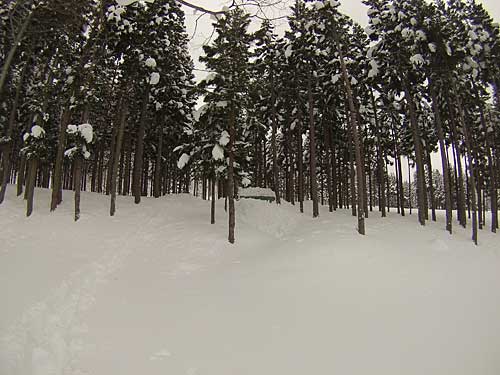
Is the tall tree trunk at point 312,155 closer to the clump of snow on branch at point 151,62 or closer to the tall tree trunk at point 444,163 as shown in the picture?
the tall tree trunk at point 444,163

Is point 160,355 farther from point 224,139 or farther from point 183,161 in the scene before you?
point 183,161

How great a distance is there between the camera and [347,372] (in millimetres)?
5449

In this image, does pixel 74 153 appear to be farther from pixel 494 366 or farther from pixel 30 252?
pixel 494 366

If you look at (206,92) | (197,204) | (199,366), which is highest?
(206,92)

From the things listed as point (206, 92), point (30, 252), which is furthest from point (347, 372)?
point (206, 92)

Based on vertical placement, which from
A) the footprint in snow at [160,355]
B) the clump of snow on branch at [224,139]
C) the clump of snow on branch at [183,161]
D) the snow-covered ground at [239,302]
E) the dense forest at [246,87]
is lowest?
the footprint in snow at [160,355]

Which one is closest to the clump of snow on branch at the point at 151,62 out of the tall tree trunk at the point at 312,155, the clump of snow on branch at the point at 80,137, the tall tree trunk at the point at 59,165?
the tall tree trunk at the point at 59,165

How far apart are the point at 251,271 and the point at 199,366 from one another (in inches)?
222

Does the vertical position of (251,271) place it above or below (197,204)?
below

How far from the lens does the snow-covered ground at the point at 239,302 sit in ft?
18.8

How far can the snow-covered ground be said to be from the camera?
5742mm

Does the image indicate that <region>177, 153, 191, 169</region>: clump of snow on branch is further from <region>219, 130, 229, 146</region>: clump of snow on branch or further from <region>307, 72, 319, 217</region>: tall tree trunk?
<region>307, 72, 319, 217</region>: tall tree trunk

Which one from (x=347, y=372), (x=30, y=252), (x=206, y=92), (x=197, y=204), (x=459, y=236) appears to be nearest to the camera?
(x=347, y=372)

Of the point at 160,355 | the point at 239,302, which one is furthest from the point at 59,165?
the point at 160,355
